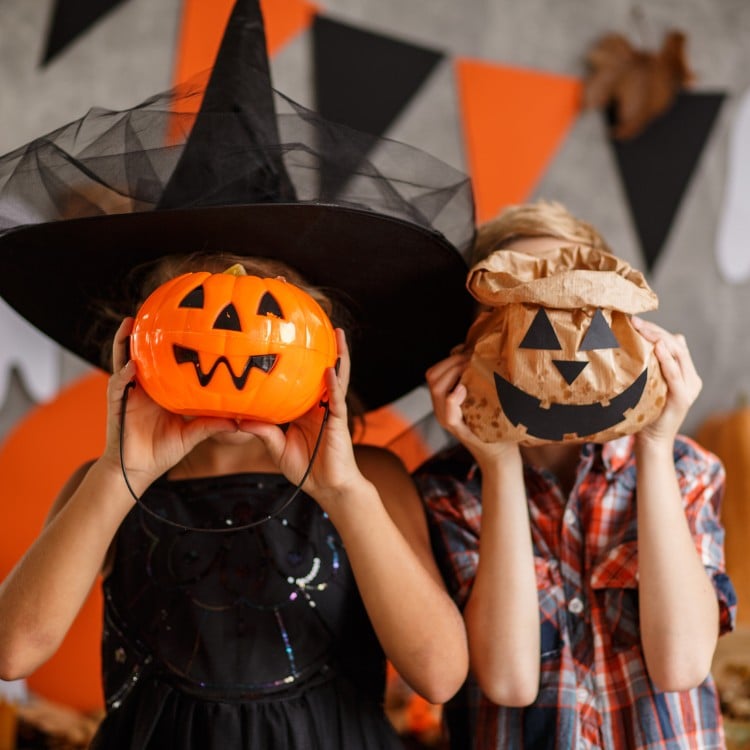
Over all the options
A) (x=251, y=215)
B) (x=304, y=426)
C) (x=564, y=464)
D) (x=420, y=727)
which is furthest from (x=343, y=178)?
(x=420, y=727)

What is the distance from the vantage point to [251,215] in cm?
101

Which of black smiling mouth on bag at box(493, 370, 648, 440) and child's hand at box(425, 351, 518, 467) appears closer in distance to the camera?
black smiling mouth on bag at box(493, 370, 648, 440)

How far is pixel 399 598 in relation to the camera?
1042 mm

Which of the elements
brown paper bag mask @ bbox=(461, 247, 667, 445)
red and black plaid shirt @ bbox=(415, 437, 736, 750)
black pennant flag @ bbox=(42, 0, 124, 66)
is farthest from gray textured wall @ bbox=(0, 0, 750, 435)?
brown paper bag mask @ bbox=(461, 247, 667, 445)

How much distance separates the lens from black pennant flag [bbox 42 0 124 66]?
209 centimetres

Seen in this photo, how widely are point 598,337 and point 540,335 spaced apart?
65mm

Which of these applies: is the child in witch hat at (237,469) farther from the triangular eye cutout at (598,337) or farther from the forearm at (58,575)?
the triangular eye cutout at (598,337)

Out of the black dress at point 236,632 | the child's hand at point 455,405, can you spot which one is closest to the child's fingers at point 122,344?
the black dress at point 236,632

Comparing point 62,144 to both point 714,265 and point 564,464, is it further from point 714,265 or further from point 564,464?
point 714,265

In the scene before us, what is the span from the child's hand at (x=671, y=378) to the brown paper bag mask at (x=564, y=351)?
2 cm

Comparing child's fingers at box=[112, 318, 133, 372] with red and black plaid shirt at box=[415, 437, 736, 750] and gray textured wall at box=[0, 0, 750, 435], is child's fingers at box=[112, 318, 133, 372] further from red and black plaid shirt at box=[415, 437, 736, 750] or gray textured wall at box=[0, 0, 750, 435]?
gray textured wall at box=[0, 0, 750, 435]

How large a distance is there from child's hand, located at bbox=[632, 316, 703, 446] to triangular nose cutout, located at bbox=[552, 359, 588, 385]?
0.39ft

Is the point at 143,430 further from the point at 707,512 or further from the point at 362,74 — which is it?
the point at 362,74

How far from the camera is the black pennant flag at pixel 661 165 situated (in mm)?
2297
